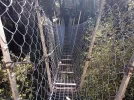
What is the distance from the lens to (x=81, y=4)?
6672 mm

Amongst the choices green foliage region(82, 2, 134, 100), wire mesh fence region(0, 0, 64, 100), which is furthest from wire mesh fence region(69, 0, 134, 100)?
wire mesh fence region(0, 0, 64, 100)

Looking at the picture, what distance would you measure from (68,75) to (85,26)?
0.81m

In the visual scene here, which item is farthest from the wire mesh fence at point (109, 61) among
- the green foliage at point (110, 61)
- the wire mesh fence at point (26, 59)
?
the wire mesh fence at point (26, 59)

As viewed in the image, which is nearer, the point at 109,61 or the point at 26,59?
the point at 109,61

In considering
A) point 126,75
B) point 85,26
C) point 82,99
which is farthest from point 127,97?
point 126,75

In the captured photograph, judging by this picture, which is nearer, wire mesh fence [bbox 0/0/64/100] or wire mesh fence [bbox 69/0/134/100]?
wire mesh fence [bbox 0/0/64/100]

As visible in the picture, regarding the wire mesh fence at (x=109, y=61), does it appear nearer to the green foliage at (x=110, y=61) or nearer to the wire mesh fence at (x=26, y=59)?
the green foliage at (x=110, y=61)

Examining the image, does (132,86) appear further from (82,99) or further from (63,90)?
(63,90)

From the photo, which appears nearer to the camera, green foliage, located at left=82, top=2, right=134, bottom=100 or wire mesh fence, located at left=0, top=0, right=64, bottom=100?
wire mesh fence, located at left=0, top=0, right=64, bottom=100

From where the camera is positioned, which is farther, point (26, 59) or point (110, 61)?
point (26, 59)

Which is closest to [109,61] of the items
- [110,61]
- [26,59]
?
[110,61]

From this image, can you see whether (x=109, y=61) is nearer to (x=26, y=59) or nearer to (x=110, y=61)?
(x=110, y=61)

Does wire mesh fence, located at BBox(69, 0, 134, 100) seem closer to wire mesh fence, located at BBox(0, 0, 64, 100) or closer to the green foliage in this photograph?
the green foliage

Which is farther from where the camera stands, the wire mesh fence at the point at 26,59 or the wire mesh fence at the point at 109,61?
the wire mesh fence at the point at 109,61
